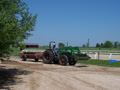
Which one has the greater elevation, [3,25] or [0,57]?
[3,25]

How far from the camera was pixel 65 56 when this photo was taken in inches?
627

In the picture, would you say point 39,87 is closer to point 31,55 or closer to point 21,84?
point 21,84

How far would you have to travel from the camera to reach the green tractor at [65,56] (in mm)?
15672

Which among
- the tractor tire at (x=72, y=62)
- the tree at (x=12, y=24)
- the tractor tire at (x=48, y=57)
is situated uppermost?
the tree at (x=12, y=24)

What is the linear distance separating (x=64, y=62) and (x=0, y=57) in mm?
7346

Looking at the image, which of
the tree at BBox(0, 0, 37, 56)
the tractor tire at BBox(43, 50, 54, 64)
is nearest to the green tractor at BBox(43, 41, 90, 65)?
the tractor tire at BBox(43, 50, 54, 64)

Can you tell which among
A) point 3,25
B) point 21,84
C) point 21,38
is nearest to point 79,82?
point 21,84

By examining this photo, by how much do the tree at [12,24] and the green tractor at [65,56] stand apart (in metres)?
6.01

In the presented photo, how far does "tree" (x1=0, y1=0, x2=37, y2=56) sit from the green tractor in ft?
19.7

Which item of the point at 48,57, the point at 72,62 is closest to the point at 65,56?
the point at 72,62

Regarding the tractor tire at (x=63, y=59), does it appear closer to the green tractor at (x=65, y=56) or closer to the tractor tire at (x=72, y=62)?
the green tractor at (x=65, y=56)

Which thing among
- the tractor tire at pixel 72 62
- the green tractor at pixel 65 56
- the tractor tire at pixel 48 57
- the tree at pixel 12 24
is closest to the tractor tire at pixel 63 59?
the green tractor at pixel 65 56

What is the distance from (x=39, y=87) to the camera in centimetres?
824

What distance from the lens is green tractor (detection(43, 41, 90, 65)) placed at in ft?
51.4
